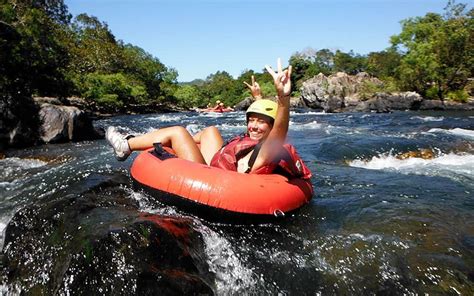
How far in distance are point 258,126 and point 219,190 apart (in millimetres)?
852

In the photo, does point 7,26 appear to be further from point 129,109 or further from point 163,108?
point 163,108

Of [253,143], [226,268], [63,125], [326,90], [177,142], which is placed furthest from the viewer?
[326,90]

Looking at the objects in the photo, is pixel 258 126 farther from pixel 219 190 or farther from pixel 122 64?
pixel 122 64

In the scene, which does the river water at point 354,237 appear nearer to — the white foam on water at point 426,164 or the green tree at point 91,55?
the white foam on water at point 426,164

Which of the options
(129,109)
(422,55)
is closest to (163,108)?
(129,109)

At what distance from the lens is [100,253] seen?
2.73 meters

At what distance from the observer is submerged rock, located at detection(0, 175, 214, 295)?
2.58 m

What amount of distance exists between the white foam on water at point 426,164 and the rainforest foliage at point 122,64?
10.5m

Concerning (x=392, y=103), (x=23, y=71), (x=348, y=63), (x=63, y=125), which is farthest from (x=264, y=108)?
(x=348, y=63)

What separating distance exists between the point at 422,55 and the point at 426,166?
98.1 ft

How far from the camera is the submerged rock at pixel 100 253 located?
102 inches

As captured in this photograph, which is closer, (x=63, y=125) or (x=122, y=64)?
(x=63, y=125)

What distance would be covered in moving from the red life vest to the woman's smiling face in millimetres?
96

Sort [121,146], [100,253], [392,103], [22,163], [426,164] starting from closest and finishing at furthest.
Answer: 1. [100,253]
2. [121,146]
3. [426,164]
4. [22,163]
5. [392,103]
